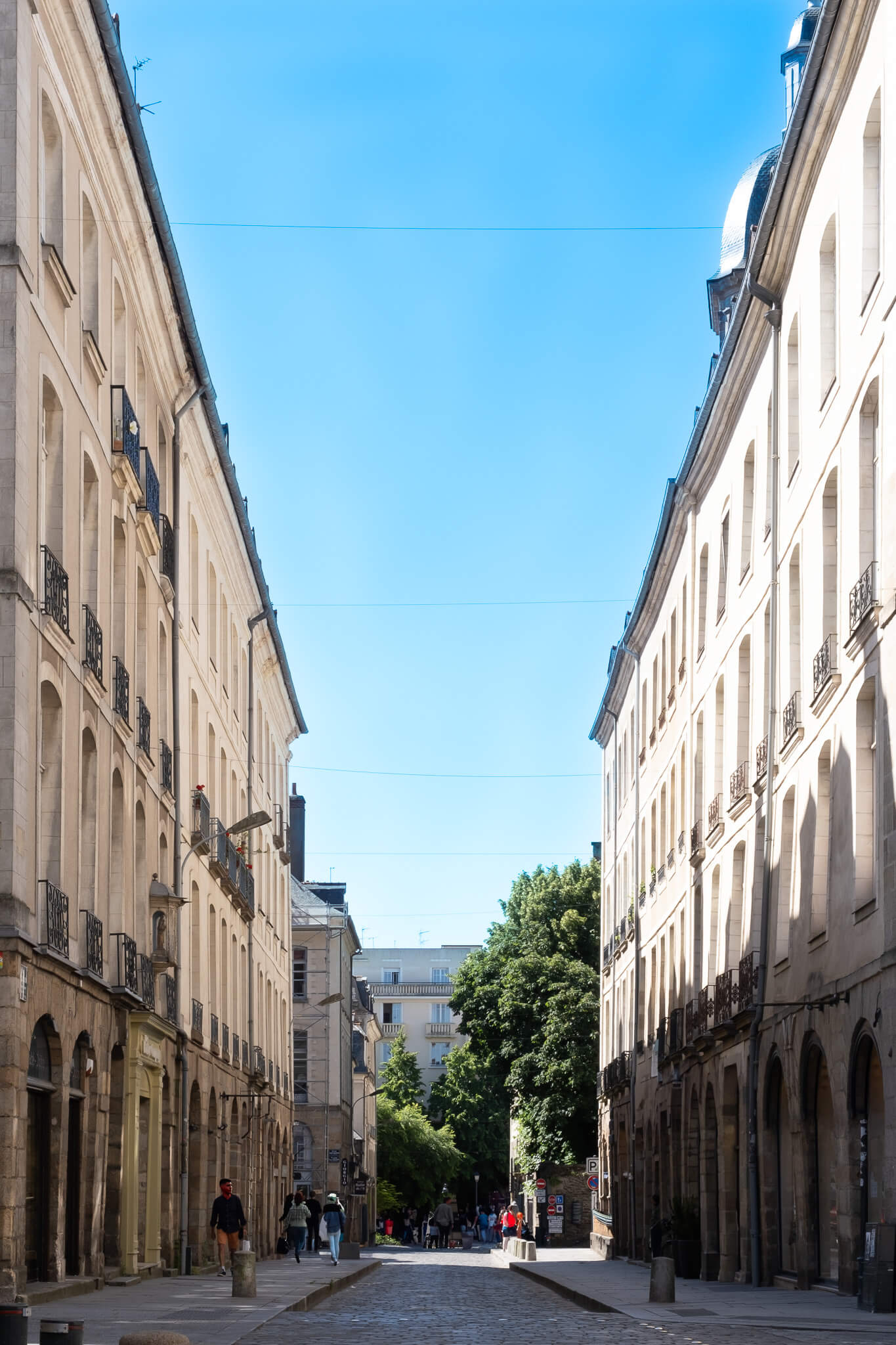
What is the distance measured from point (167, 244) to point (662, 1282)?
16.2 meters

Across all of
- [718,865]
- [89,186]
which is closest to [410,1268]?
[718,865]

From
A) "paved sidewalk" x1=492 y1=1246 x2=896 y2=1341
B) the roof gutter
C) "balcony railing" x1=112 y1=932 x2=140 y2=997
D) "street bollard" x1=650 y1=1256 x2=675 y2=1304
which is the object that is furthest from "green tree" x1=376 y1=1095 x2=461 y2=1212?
"street bollard" x1=650 y1=1256 x2=675 y2=1304

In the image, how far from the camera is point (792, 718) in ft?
91.4

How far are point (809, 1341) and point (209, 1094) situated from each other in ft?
75.3

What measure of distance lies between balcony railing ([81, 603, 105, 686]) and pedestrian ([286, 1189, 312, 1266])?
843 inches

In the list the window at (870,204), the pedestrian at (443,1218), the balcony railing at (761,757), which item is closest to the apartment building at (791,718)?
A: the window at (870,204)

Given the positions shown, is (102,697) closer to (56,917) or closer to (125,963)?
(125,963)

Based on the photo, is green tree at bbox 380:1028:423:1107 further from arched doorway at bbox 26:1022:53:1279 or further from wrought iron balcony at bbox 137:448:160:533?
arched doorway at bbox 26:1022:53:1279

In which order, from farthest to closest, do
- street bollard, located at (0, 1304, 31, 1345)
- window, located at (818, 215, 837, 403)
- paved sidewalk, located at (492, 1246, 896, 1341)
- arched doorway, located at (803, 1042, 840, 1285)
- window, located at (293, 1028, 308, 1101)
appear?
window, located at (293, 1028, 308, 1101) < window, located at (818, 215, 837, 403) < arched doorway, located at (803, 1042, 840, 1285) < paved sidewalk, located at (492, 1246, 896, 1341) < street bollard, located at (0, 1304, 31, 1345)

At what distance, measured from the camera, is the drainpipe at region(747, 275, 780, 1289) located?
2881 centimetres

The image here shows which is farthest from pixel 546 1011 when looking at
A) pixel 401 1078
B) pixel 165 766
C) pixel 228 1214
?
pixel 401 1078

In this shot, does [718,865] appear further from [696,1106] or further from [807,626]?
[807,626]

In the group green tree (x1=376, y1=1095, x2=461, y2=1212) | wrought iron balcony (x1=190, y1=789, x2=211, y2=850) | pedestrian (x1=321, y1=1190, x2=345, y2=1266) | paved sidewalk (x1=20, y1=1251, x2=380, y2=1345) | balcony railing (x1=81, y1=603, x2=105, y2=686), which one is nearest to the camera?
paved sidewalk (x1=20, y1=1251, x2=380, y2=1345)

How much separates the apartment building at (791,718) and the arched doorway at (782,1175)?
4 cm
